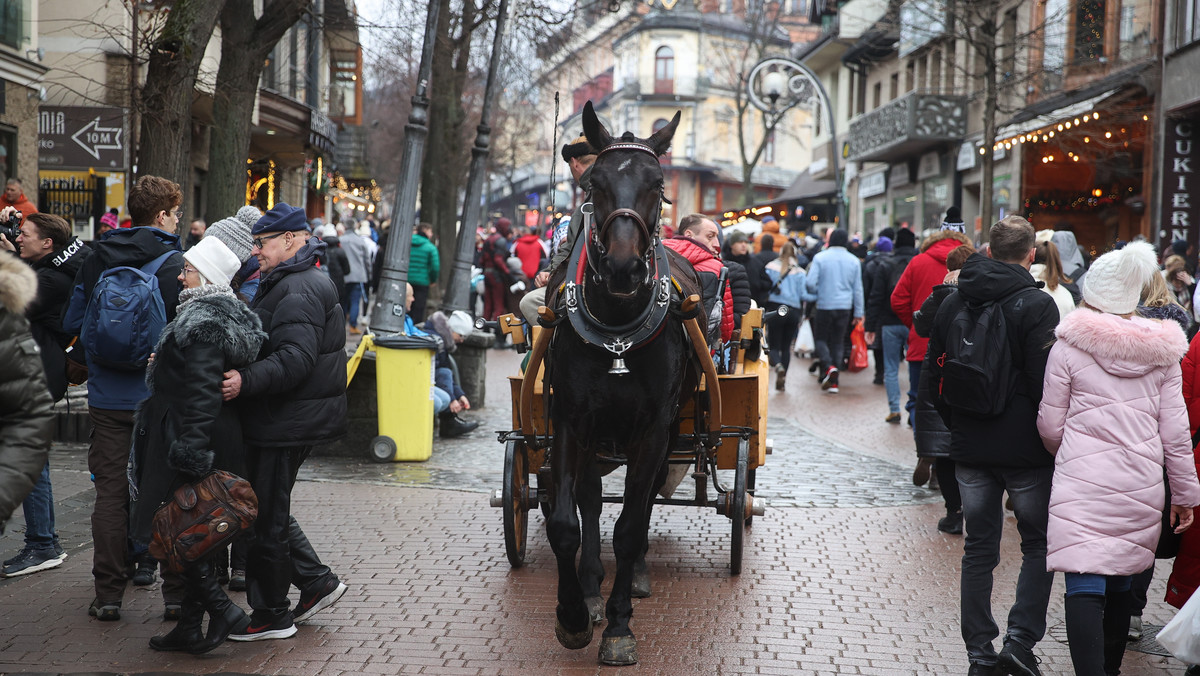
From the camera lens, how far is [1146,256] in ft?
16.1

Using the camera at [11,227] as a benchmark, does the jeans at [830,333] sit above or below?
below

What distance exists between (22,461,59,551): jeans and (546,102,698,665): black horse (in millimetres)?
2965

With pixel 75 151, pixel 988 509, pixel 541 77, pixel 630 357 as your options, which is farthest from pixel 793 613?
pixel 541 77

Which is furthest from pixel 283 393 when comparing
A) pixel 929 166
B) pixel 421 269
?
pixel 929 166

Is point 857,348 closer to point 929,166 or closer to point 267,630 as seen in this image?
point 267,630

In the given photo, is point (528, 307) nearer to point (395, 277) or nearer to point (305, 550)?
point (305, 550)

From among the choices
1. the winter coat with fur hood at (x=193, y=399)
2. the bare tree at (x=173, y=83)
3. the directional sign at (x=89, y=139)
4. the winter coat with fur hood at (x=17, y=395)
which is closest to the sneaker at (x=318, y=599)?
the winter coat with fur hood at (x=193, y=399)

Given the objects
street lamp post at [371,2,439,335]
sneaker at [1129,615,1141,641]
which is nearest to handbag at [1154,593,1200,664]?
sneaker at [1129,615,1141,641]

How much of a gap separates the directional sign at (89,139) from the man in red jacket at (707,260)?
25.5 feet

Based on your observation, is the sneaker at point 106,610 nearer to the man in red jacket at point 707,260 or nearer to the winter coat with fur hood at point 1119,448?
the man in red jacket at point 707,260

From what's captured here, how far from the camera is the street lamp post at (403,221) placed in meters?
11.0

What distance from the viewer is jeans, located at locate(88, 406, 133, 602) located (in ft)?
19.0

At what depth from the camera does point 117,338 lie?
5777mm

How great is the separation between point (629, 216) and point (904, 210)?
34.1m
